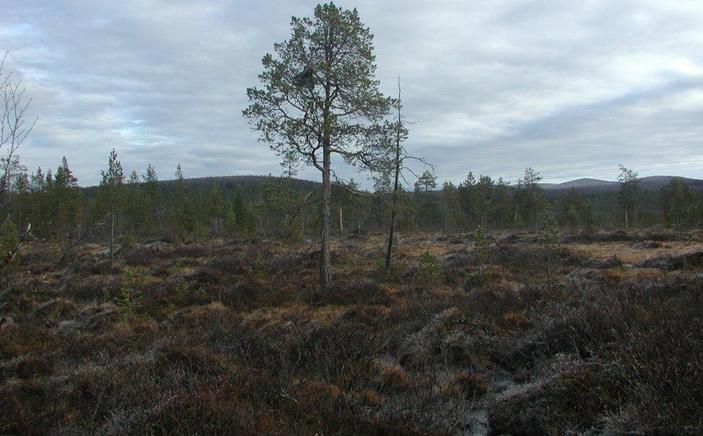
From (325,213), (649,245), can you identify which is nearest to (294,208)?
(325,213)

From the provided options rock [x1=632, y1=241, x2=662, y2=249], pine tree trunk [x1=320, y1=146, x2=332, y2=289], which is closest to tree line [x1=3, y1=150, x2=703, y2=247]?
pine tree trunk [x1=320, y1=146, x2=332, y2=289]

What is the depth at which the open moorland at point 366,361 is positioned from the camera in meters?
4.23

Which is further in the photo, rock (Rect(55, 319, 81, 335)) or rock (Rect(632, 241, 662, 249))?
rock (Rect(632, 241, 662, 249))

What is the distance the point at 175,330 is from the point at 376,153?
322 inches

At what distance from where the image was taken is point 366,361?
6539 millimetres

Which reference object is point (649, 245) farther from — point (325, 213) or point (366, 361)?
point (366, 361)

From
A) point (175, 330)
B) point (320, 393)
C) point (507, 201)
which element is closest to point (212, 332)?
point (175, 330)

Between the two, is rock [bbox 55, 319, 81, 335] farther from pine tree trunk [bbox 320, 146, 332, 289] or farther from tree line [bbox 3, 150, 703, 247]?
pine tree trunk [bbox 320, 146, 332, 289]

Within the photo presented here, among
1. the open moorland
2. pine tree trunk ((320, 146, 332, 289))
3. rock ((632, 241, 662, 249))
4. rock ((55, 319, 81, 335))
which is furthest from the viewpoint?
rock ((632, 241, 662, 249))

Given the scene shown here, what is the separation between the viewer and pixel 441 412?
184 inches

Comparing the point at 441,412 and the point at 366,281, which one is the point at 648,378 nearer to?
the point at 441,412

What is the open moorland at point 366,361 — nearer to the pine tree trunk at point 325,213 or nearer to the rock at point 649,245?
the pine tree trunk at point 325,213

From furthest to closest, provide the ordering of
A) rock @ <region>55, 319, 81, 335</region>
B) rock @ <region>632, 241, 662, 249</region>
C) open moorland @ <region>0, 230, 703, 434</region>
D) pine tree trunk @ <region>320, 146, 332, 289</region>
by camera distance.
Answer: rock @ <region>632, 241, 662, 249</region>, pine tree trunk @ <region>320, 146, 332, 289</region>, rock @ <region>55, 319, 81, 335</region>, open moorland @ <region>0, 230, 703, 434</region>

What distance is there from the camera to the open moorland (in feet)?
13.9
